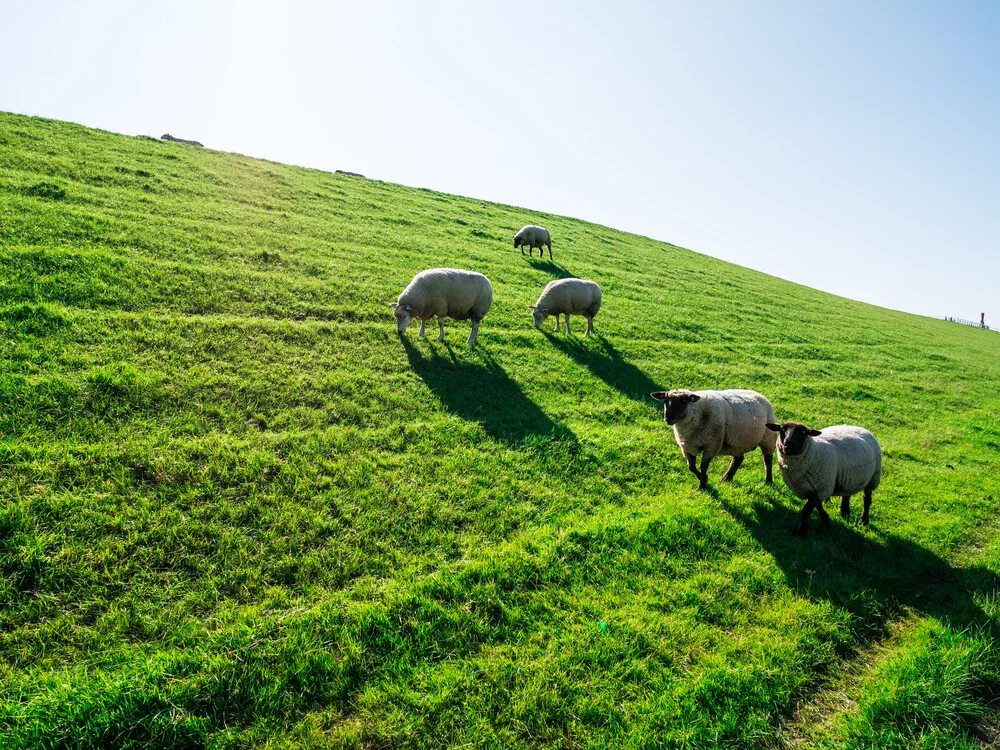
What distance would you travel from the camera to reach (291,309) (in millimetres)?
12758

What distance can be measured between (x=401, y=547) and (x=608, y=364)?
992 centimetres

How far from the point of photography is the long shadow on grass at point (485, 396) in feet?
31.5

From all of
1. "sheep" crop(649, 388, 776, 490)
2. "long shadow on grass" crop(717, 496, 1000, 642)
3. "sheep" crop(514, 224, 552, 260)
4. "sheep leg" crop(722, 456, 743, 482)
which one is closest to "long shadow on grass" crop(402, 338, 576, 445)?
"sheep" crop(649, 388, 776, 490)

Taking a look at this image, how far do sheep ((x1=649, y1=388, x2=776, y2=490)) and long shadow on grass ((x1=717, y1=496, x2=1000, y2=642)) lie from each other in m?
1.05

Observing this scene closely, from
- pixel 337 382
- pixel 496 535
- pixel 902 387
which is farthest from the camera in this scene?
pixel 902 387

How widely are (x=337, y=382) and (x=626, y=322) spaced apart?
42.0 feet

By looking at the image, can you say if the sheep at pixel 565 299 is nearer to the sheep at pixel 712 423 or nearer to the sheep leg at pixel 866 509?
the sheep at pixel 712 423

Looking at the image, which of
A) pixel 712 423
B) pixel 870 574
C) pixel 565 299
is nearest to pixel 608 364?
pixel 565 299

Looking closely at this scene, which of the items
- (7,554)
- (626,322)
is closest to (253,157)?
(626,322)

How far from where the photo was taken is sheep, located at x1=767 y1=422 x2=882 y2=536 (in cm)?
746

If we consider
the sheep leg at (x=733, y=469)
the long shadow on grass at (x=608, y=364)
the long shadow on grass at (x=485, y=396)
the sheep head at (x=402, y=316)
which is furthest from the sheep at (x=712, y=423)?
the sheep head at (x=402, y=316)

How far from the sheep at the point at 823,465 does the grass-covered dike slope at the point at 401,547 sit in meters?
0.60

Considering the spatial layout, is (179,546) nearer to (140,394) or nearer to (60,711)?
(60,711)

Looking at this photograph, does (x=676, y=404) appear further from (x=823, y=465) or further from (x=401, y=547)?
(x=401, y=547)
